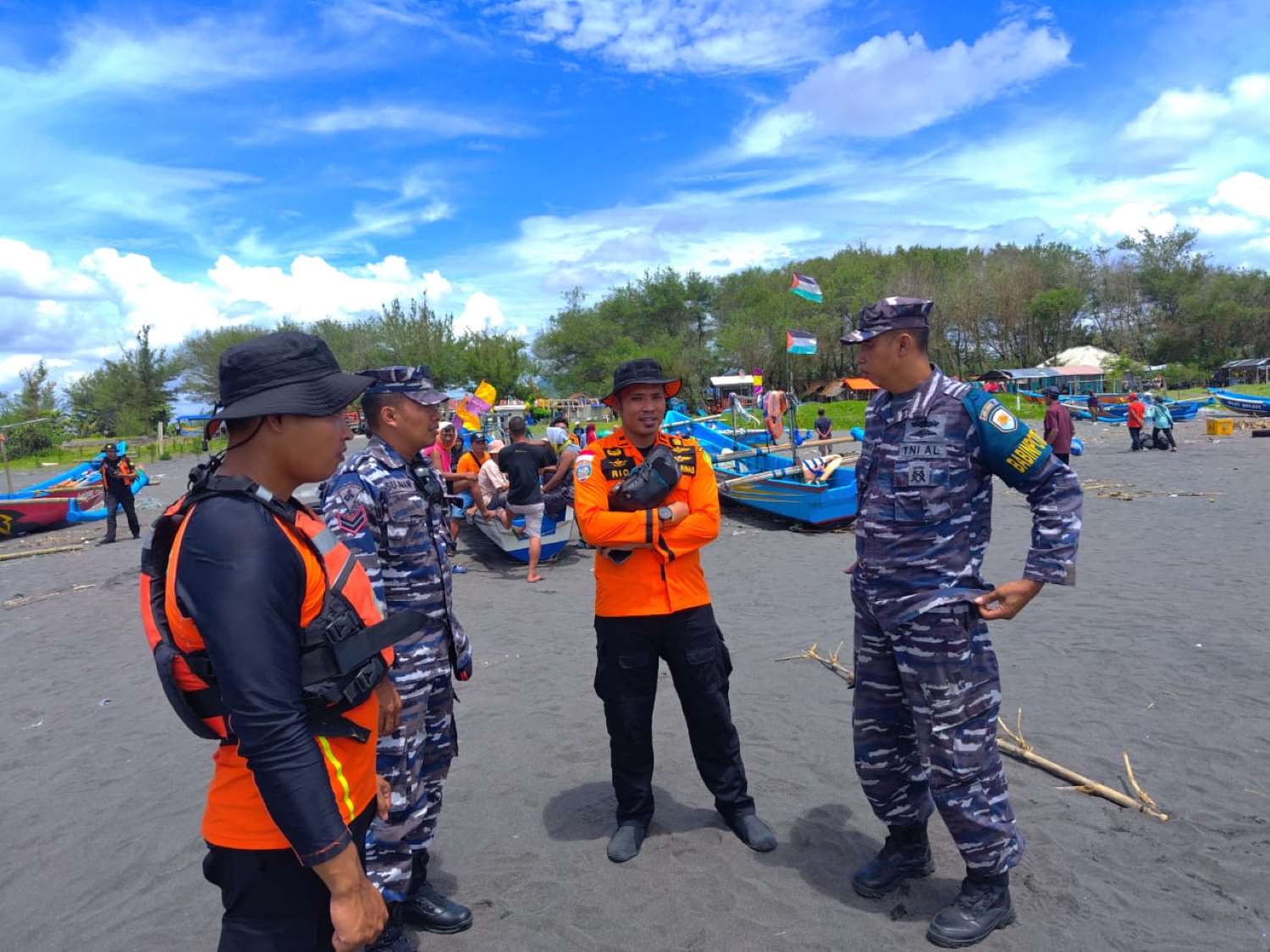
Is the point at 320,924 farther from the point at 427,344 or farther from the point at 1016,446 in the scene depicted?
the point at 427,344

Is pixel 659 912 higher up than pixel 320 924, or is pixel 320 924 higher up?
pixel 320 924

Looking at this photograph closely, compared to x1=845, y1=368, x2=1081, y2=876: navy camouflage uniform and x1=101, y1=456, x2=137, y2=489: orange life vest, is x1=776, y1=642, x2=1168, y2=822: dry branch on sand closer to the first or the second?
x1=845, y1=368, x2=1081, y2=876: navy camouflage uniform

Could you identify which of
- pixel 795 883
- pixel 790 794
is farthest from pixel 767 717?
Result: pixel 795 883

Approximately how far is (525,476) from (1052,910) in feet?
26.3

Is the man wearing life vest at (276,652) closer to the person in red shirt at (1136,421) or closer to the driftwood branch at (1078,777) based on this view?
the driftwood branch at (1078,777)

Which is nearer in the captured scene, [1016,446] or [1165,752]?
[1016,446]

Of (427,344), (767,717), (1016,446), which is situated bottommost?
(767,717)

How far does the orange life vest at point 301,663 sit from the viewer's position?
1576mm

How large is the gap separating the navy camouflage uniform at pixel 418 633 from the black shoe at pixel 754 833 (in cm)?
138

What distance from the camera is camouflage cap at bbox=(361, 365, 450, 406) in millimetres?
3191

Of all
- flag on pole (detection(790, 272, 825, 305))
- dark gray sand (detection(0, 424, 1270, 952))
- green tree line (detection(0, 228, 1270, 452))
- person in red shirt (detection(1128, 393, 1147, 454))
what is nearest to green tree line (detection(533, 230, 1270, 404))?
green tree line (detection(0, 228, 1270, 452))

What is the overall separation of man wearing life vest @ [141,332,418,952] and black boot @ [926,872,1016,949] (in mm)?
2184

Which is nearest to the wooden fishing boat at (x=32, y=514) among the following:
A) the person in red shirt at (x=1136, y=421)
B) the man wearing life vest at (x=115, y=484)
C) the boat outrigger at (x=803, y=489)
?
the man wearing life vest at (x=115, y=484)

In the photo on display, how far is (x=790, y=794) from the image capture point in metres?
4.09
